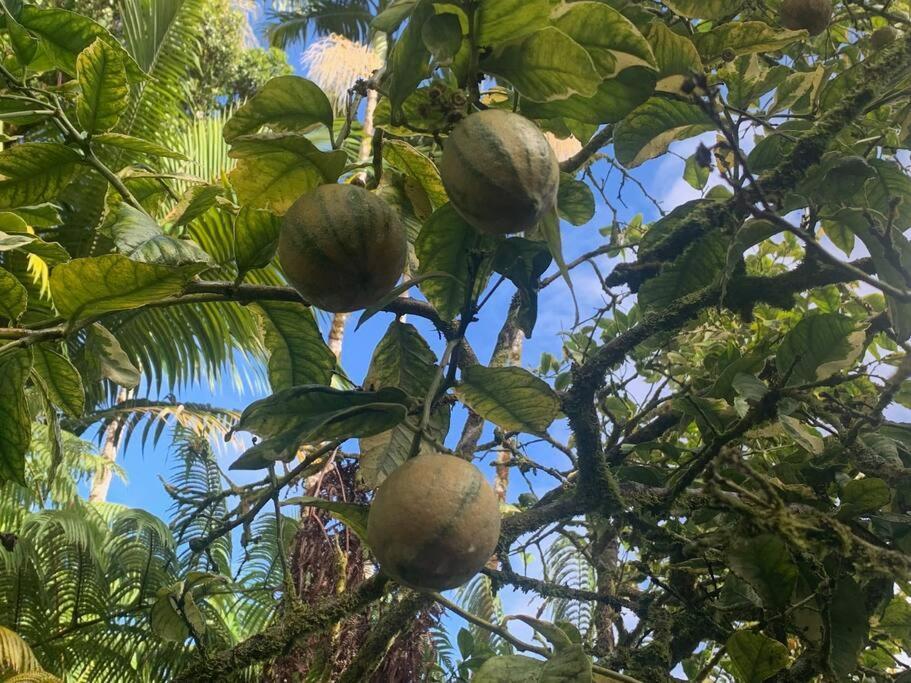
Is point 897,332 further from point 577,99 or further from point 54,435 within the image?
point 54,435

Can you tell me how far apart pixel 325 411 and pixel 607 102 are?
45 centimetres

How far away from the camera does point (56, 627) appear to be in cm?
377

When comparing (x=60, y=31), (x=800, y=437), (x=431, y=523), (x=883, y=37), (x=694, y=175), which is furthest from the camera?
(x=694, y=175)

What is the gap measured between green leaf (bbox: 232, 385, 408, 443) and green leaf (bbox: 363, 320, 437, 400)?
0.19 meters

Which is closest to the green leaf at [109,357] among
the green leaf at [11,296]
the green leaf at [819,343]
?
the green leaf at [11,296]

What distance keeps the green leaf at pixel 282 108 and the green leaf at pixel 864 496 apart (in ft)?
2.86

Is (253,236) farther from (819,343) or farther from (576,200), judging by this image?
(819,343)

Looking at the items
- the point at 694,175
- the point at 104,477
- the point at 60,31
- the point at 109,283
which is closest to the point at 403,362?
the point at 109,283

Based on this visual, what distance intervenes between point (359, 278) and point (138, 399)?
23.9ft

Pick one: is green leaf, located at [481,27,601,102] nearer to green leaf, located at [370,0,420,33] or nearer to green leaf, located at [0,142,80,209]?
green leaf, located at [370,0,420,33]

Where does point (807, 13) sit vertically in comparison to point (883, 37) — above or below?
below

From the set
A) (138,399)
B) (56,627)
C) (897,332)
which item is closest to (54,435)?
(897,332)

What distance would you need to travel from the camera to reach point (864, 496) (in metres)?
1.04

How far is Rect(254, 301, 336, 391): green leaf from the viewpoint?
3.28 ft
